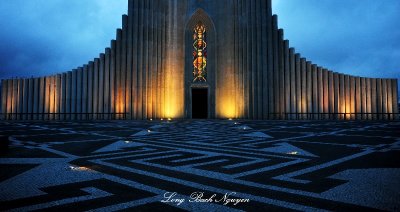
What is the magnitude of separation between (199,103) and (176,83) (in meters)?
2.49

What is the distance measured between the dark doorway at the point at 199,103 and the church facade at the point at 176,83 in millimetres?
1074

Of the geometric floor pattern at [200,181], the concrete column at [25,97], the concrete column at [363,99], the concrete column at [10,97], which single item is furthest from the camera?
the concrete column at [10,97]

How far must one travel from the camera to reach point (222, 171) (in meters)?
2.78

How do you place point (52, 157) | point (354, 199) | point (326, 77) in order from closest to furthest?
point (354, 199) < point (52, 157) < point (326, 77)

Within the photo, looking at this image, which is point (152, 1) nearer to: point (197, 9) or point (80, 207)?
point (197, 9)

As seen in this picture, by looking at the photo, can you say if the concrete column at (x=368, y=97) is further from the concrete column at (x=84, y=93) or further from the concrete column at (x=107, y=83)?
the concrete column at (x=84, y=93)

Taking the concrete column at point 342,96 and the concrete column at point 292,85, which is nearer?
the concrete column at point 342,96

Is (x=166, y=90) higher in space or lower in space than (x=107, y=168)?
higher

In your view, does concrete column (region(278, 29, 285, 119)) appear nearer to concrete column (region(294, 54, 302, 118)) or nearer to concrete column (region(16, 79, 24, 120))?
concrete column (region(294, 54, 302, 118))

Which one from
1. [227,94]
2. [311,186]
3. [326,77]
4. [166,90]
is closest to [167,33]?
[166,90]

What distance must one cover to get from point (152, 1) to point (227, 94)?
877 cm

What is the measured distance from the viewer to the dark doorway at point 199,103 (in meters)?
22.0

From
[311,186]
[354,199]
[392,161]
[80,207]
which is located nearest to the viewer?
[80,207]

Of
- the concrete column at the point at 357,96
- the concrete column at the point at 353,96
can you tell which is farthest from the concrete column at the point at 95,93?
the concrete column at the point at 357,96
